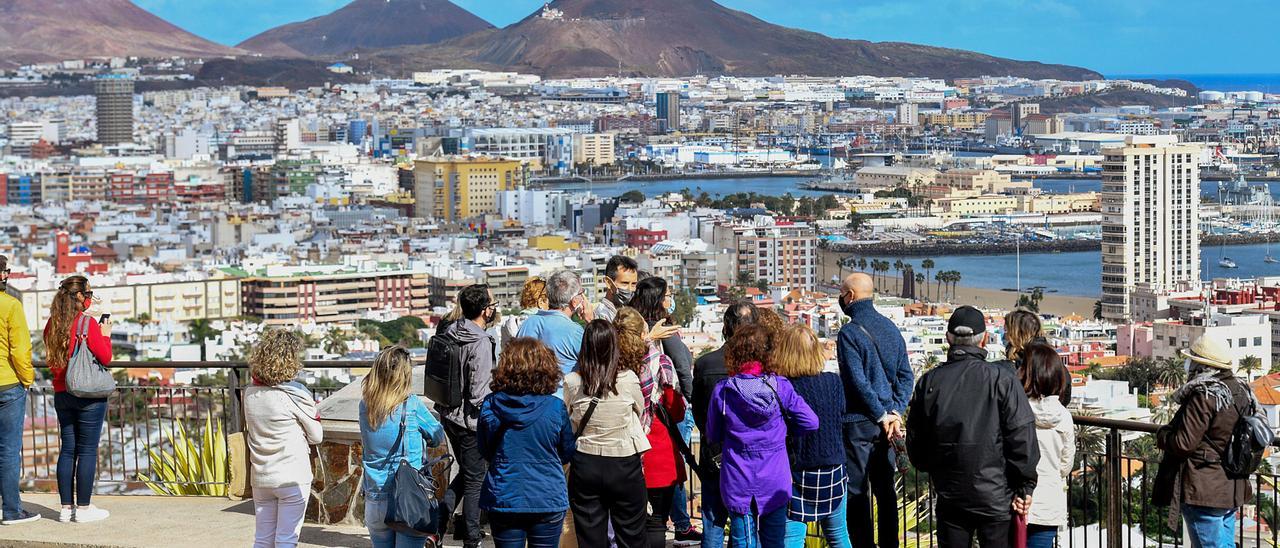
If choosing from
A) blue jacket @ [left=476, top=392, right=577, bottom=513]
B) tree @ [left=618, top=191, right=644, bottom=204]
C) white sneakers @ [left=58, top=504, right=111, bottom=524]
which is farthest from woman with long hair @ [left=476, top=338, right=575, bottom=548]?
tree @ [left=618, top=191, right=644, bottom=204]

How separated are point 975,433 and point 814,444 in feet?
0.76

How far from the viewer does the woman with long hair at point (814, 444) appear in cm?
225

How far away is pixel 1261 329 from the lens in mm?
16188

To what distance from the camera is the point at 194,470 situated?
3.17 meters

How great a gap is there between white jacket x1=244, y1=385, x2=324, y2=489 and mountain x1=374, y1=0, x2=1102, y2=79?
8428 centimetres

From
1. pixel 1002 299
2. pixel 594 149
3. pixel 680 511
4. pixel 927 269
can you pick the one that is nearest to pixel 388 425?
pixel 680 511

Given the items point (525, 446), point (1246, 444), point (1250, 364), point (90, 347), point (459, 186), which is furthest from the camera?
point (459, 186)

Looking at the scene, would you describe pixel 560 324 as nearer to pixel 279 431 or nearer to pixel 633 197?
pixel 279 431

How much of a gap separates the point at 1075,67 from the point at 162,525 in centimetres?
9575

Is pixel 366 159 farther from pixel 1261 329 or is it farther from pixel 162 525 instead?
pixel 162 525

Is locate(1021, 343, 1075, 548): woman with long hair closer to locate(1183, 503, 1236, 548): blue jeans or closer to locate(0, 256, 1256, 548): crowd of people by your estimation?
locate(0, 256, 1256, 548): crowd of people

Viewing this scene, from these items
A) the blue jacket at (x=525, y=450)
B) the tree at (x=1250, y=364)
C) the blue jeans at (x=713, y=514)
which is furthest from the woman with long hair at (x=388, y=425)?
the tree at (x=1250, y=364)

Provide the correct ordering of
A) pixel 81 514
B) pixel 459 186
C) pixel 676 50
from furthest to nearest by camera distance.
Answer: pixel 676 50, pixel 459 186, pixel 81 514

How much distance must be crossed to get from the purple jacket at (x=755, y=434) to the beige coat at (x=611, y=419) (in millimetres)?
96
